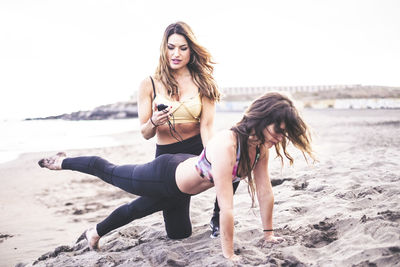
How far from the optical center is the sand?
2.42 metres

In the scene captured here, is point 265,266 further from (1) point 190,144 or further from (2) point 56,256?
(2) point 56,256

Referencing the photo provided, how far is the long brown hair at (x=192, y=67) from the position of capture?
3.18 m

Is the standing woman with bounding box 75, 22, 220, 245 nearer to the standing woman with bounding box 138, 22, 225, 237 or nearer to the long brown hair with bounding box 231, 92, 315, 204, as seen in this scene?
the standing woman with bounding box 138, 22, 225, 237

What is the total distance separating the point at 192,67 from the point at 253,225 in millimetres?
1483

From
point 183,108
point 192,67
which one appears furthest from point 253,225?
point 192,67

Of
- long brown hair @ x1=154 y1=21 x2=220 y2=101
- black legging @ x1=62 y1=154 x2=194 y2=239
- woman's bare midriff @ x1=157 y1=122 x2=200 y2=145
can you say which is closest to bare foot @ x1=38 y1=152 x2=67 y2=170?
black legging @ x1=62 y1=154 x2=194 y2=239

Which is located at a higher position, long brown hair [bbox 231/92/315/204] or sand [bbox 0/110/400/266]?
long brown hair [bbox 231/92/315/204]

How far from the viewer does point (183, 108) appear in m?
3.15

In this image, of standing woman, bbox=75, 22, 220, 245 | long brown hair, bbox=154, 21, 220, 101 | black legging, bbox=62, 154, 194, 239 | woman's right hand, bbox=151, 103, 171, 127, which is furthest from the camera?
long brown hair, bbox=154, 21, 220, 101

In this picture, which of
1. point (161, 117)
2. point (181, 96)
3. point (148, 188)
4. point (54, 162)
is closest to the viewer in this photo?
point (148, 188)

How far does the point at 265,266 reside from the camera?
7.52 feet

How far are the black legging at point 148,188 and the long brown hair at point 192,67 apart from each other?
0.74 m

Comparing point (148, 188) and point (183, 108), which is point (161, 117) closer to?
point (183, 108)

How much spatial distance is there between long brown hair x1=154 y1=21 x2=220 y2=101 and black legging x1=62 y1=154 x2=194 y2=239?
74 centimetres
